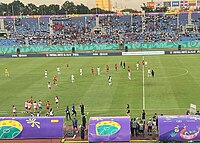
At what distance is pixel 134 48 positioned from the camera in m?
71.1

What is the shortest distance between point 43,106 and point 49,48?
45181 mm

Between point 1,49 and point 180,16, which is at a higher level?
point 180,16

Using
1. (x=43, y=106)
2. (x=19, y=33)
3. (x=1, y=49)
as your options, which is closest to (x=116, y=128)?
(x=43, y=106)

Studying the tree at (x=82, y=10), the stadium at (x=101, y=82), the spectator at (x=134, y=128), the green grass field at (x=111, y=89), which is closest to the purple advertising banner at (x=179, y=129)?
the stadium at (x=101, y=82)

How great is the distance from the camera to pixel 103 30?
91125mm

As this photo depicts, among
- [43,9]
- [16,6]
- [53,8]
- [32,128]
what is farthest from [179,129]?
[16,6]

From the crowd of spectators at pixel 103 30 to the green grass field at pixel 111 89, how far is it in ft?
99.2

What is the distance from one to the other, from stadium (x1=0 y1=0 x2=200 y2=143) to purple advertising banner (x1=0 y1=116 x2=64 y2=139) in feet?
0.19

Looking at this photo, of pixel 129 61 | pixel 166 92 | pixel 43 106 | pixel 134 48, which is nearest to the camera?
pixel 43 106

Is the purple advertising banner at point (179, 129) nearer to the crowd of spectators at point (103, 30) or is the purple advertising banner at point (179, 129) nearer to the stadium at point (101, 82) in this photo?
the stadium at point (101, 82)

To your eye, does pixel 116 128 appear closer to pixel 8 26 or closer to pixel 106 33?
pixel 106 33

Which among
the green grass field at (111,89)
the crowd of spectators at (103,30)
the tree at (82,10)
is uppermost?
the tree at (82,10)

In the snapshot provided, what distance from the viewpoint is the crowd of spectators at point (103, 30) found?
82.1 meters

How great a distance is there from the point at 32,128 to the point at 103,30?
73297 mm
